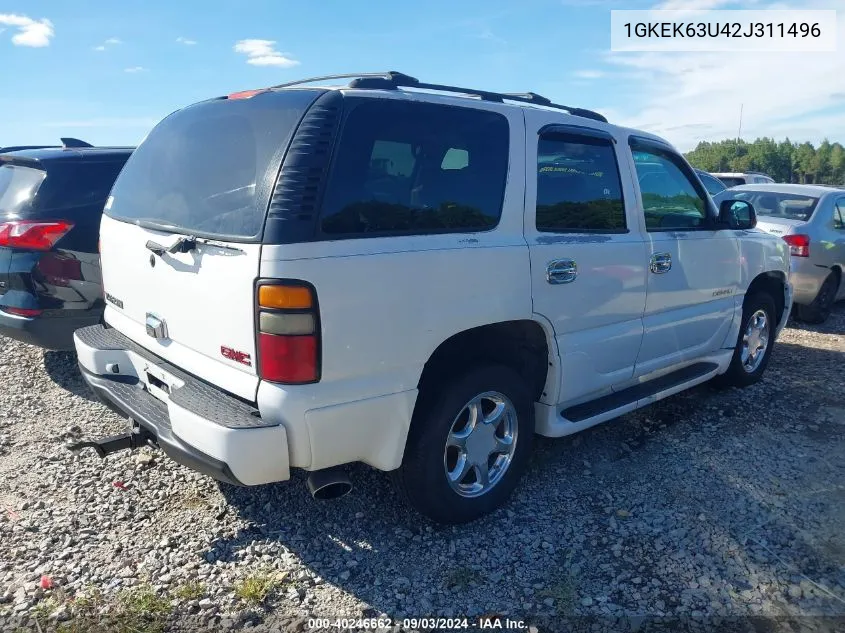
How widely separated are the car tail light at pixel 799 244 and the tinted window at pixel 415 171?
5940mm

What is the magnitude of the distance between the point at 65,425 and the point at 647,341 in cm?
382

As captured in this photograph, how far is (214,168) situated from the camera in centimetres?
288

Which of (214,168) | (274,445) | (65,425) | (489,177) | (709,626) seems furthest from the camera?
(65,425)

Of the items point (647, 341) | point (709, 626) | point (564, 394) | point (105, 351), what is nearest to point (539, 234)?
point (564, 394)

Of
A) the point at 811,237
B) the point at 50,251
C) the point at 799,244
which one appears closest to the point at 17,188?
the point at 50,251

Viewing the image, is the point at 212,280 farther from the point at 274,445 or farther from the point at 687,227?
the point at 687,227

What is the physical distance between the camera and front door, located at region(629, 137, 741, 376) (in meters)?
4.04

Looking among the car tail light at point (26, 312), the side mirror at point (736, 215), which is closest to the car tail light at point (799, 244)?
the side mirror at point (736, 215)

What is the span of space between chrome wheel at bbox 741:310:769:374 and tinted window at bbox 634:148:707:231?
1315mm

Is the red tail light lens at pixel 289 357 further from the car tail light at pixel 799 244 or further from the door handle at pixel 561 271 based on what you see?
the car tail light at pixel 799 244

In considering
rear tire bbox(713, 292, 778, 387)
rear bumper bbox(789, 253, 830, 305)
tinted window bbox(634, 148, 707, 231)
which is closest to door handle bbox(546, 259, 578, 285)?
tinted window bbox(634, 148, 707, 231)

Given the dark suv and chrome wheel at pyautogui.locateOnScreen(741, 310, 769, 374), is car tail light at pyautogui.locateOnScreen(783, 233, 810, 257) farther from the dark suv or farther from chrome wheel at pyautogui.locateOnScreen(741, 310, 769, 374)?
the dark suv

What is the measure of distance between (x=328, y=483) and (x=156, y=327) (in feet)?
3.77

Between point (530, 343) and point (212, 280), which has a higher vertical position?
point (212, 280)
